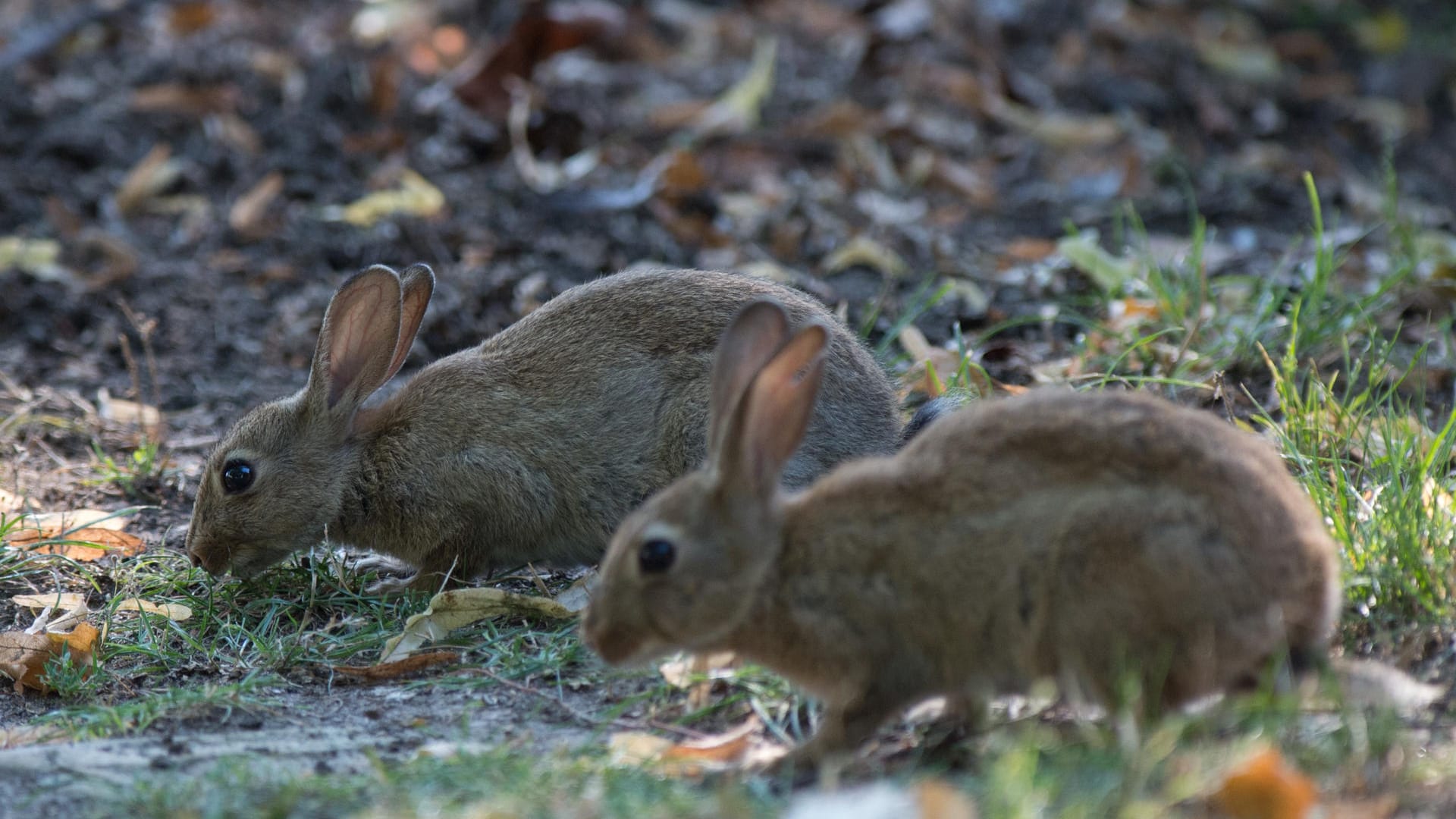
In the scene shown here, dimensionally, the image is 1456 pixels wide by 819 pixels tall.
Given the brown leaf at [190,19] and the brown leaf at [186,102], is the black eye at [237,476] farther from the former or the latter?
the brown leaf at [190,19]

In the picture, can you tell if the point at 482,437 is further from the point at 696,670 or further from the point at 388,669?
the point at 696,670

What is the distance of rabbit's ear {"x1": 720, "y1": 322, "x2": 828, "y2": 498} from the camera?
11.6 feet

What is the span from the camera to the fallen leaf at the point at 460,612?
4633 mm

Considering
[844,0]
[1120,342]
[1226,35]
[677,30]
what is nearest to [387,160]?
[677,30]

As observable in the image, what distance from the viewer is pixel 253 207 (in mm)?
9023

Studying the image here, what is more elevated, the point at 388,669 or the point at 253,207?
the point at 253,207

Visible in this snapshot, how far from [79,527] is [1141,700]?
12.9 ft

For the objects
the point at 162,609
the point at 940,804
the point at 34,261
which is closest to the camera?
the point at 940,804

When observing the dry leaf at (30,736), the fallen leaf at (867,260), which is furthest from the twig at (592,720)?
the fallen leaf at (867,260)

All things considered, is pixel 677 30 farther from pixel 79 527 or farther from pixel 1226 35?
pixel 79 527

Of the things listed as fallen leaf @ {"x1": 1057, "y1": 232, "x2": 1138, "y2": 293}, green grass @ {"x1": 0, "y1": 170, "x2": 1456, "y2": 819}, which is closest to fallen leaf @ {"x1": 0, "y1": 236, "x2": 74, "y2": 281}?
green grass @ {"x1": 0, "y1": 170, "x2": 1456, "y2": 819}

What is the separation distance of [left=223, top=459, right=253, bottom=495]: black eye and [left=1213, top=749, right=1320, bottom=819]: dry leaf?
3715mm

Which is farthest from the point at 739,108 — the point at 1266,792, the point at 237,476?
the point at 1266,792

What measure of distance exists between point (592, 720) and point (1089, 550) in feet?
4.72
